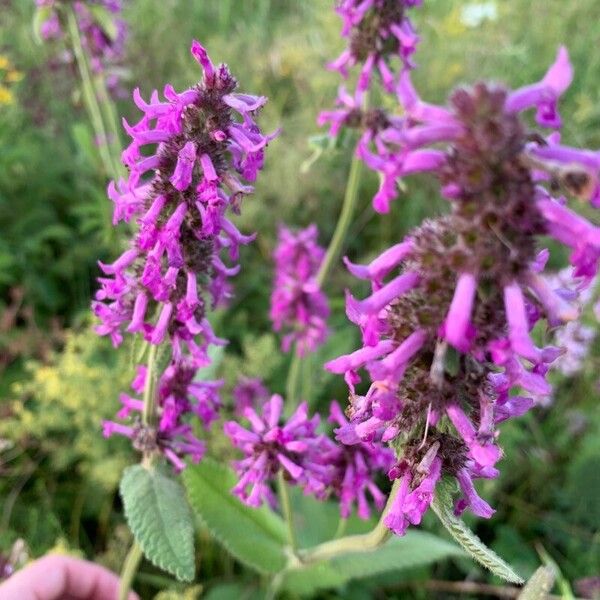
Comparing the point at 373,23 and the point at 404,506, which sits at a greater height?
the point at 373,23

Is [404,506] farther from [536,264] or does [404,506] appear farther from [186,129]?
[186,129]

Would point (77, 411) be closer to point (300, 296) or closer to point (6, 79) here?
point (300, 296)

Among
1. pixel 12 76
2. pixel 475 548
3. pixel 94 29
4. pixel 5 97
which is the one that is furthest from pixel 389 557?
pixel 12 76

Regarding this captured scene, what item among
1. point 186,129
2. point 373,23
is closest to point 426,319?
point 186,129

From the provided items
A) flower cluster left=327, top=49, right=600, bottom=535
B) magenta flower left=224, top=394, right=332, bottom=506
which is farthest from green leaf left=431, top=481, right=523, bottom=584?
magenta flower left=224, top=394, right=332, bottom=506

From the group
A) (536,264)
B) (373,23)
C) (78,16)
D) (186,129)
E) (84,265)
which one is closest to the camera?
(536,264)
